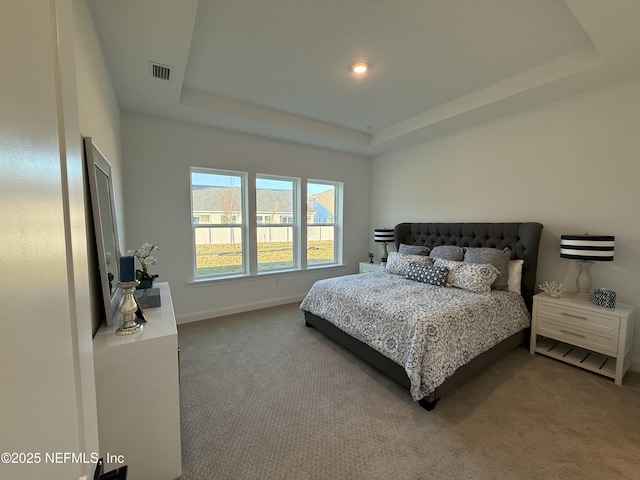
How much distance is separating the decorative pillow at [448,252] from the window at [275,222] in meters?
2.24

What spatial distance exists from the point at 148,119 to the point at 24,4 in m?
3.40

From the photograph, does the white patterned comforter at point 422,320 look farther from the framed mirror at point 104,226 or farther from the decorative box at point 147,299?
the framed mirror at point 104,226

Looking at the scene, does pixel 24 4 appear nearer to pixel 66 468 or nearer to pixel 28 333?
pixel 28 333

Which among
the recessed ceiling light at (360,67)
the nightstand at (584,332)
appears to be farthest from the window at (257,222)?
the nightstand at (584,332)

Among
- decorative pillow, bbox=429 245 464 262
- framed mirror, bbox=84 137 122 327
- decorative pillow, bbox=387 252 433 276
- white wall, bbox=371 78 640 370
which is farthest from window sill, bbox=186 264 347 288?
white wall, bbox=371 78 640 370

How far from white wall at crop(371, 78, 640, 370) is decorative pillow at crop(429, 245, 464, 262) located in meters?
0.55

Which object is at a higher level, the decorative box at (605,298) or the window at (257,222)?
the window at (257,222)

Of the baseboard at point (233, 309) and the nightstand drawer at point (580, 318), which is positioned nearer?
the nightstand drawer at point (580, 318)

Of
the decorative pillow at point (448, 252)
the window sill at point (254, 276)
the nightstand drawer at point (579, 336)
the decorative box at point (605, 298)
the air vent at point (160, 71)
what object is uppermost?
the air vent at point (160, 71)

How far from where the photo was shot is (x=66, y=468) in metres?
0.50

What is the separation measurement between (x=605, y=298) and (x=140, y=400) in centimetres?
368

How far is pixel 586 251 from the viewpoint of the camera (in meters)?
2.44

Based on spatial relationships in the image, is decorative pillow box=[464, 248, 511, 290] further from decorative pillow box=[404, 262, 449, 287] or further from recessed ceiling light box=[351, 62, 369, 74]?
recessed ceiling light box=[351, 62, 369, 74]

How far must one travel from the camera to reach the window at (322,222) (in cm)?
477
